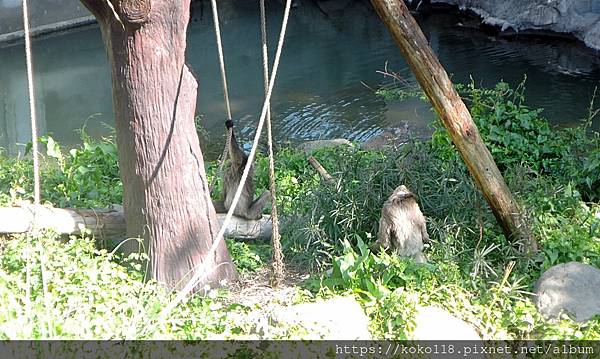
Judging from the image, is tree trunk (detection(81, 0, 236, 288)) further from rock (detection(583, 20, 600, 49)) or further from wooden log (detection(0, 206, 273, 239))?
rock (detection(583, 20, 600, 49))

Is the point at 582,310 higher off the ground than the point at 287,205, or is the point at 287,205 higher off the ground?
the point at 287,205

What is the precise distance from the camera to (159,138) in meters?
4.73

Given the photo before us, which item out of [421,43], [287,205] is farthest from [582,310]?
[287,205]

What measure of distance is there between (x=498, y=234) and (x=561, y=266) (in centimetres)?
77

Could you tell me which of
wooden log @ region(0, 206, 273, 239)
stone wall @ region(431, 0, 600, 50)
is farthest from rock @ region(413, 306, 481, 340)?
stone wall @ region(431, 0, 600, 50)

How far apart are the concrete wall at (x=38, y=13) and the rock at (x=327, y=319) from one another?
16347 mm

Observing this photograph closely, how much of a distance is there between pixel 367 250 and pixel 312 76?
34.4ft

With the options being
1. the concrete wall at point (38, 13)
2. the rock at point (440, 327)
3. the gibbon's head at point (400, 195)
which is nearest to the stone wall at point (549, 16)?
the concrete wall at point (38, 13)

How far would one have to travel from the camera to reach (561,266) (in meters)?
4.86

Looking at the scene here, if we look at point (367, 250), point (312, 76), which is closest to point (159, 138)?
point (367, 250)

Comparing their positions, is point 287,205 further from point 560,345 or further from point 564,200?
point 560,345

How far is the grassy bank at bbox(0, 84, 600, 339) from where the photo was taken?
13.7ft

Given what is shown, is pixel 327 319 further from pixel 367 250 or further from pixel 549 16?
pixel 549 16

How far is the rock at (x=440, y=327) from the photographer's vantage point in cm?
415
